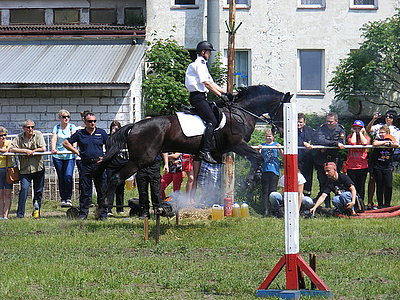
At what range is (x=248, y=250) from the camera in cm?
1101

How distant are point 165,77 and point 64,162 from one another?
12.4 metres

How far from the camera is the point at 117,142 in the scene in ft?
45.6

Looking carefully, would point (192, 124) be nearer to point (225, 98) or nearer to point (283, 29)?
point (225, 98)

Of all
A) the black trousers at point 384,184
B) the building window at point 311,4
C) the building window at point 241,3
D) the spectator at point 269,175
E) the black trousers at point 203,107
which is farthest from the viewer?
the building window at point 311,4

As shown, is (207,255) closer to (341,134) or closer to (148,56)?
(341,134)

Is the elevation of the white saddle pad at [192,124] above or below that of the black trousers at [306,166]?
above

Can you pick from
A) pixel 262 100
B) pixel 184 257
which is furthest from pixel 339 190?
pixel 184 257

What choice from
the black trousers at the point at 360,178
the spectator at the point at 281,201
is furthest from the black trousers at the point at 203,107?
the black trousers at the point at 360,178

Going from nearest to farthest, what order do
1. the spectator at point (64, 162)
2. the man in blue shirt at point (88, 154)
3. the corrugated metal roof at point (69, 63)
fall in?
the man in blue shirt at point (88, 154)
the spectator at point (64, 162)
the corrugated metal roof at point (69, 63)

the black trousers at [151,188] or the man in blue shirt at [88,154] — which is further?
the man in blue shirt at [88,154]

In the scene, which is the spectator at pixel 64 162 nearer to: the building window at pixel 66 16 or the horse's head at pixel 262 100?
the horse's head at pixel 262 100

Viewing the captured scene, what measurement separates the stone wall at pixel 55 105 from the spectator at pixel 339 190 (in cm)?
885

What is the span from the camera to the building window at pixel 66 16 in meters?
32.1

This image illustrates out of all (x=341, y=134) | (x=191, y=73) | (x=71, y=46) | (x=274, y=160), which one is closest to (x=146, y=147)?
(x=191, y=73)
